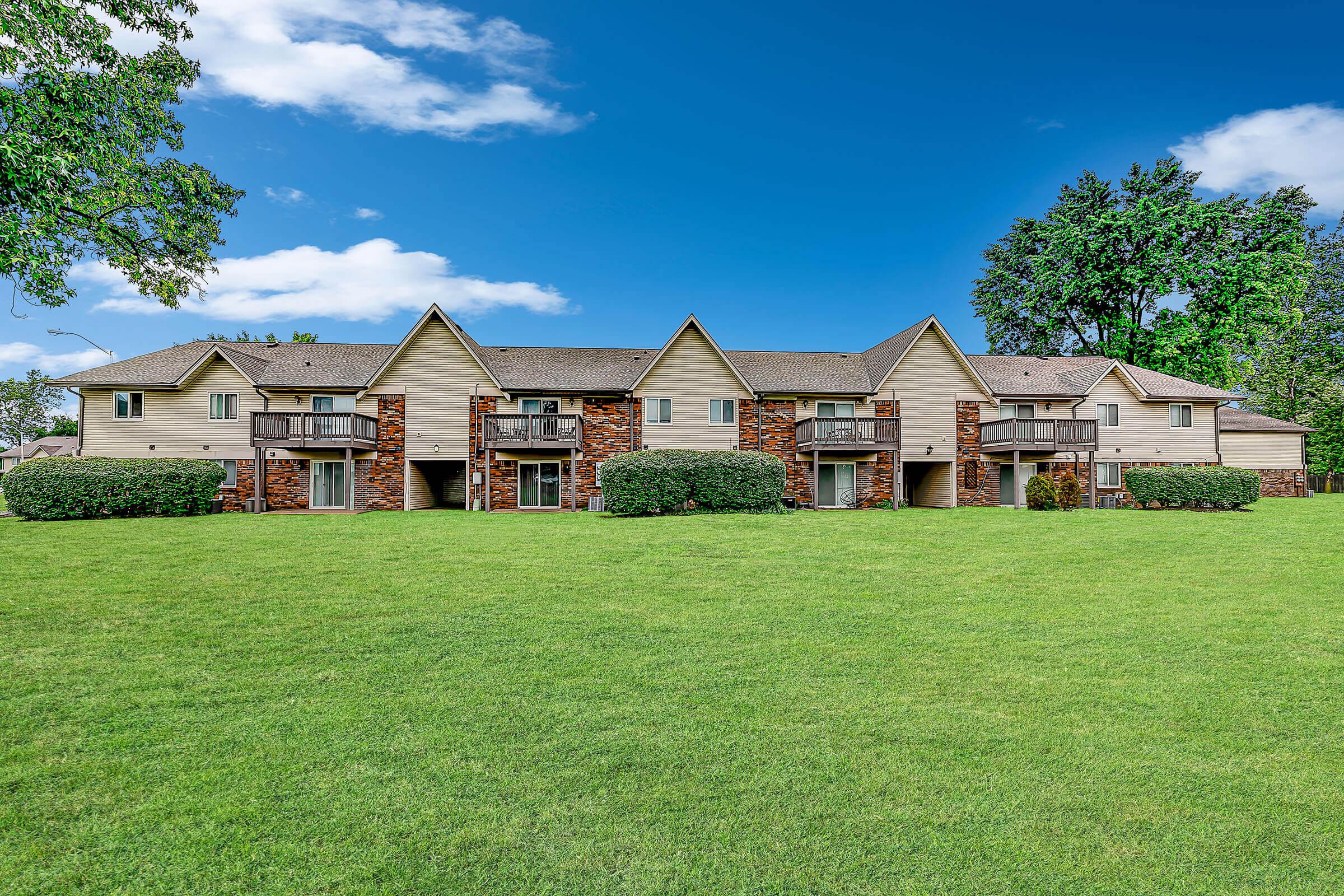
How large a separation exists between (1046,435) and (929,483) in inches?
200

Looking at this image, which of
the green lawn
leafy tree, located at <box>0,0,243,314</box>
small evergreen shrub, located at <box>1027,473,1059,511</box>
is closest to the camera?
the green lawn

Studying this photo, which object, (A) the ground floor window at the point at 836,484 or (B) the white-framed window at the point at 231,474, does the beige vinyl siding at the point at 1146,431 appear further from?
(B) the white-framed window at the point at 231,474

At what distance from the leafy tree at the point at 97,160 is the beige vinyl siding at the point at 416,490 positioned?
14.8 meters

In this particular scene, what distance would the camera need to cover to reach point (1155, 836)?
3.72 m

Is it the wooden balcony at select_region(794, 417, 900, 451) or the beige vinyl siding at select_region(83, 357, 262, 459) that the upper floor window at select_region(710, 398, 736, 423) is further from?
the beige vinyl siding at select_region(83, 357, 262, 459)

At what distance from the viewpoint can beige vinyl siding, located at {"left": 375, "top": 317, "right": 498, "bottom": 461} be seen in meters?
28.0

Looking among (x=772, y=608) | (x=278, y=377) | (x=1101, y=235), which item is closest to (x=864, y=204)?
(x=1101, y=235)

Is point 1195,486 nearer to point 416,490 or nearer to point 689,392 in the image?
point 689,392

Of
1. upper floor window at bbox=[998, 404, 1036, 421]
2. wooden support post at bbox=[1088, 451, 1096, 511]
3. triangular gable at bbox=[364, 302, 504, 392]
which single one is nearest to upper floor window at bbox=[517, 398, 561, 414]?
triangular gable at bbox=[364, 302, 504, 392]

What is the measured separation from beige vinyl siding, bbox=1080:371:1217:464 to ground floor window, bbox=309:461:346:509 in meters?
31.4

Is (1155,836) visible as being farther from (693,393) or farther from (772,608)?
(693,393)

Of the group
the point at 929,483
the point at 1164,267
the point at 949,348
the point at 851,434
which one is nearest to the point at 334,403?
the point at 851,434

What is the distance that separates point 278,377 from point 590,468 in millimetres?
13646

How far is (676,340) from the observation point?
93.1 ft
